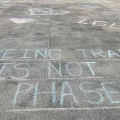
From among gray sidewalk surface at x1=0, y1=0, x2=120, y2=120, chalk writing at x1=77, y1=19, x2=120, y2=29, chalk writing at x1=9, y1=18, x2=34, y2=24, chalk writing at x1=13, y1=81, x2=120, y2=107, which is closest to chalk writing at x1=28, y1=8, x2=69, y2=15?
chalk writing at x1=9, y1=18, x2=34, y2=24

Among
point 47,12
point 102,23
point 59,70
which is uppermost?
point 59,70

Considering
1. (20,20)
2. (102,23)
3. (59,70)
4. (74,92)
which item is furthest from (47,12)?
(74,92)

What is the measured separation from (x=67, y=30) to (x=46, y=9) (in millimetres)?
8211

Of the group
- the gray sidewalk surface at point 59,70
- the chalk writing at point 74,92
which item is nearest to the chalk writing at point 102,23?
the gray sidewalk surface at point 59,70

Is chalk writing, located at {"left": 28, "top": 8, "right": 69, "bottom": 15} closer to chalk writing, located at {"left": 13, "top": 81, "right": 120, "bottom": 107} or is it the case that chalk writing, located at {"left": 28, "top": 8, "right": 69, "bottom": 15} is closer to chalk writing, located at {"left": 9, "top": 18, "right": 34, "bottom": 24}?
chalk writing, located at {"left": 9, "top": 18, "right": 34, "bottom": 24}

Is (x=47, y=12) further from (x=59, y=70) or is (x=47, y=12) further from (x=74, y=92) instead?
(x=74, y=92)

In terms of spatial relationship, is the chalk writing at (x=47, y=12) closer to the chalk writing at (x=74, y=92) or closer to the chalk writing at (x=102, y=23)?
the chalk writing at (x=102, y=23)

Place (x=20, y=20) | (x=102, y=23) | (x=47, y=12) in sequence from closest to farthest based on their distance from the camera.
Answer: (x=102, y=23) → (x=20, y=20) → (x=47, y=12)

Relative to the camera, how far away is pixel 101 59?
10875 mm

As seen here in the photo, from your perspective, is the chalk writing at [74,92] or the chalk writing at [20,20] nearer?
the chalk writing at [74,92]

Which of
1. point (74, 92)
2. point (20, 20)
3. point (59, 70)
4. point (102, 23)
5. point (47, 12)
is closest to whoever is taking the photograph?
point (74, 92)

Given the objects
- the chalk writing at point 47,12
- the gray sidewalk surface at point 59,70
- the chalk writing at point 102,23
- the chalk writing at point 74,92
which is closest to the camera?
the gray sidewalk surface at point 59,70

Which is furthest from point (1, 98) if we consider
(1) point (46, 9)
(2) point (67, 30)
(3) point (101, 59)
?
(1) point (46, 9)

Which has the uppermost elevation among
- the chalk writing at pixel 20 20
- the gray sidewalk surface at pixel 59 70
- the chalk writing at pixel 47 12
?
the gray sidewalk surface at pixel 59 70
